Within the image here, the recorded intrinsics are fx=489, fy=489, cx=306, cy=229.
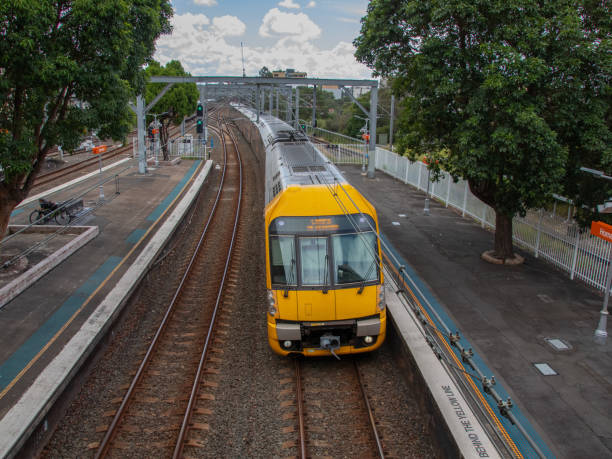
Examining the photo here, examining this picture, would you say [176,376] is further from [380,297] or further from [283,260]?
[380,297]

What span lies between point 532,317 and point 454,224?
27.2ft

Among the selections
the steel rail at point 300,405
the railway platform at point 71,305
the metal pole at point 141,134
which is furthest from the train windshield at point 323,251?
the metal pole at point 141,134

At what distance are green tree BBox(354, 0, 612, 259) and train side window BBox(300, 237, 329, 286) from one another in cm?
490

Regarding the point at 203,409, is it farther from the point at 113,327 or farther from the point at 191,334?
the point at 113,327

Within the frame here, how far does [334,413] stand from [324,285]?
2.18 meters

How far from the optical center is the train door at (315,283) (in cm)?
873

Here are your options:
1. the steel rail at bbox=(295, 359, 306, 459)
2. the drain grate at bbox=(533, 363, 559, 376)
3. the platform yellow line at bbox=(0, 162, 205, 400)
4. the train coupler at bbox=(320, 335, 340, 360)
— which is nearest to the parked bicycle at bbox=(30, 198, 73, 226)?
the platform yellow line at bbox=(0, 162, 205, 400)

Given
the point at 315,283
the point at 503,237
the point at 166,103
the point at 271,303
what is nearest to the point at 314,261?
the point at 315,283

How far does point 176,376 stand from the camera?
916 cm

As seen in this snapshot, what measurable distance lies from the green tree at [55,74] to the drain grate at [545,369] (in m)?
10.7

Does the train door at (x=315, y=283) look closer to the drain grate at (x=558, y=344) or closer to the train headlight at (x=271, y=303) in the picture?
→ the train headlight at (x=271, y=303)

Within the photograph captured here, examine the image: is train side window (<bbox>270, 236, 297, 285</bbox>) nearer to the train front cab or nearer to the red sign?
the train front cab

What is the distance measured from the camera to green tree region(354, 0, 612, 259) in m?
11.0

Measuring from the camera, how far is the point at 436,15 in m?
12.0
